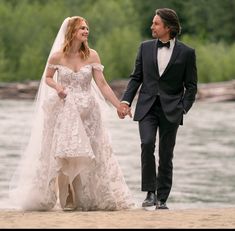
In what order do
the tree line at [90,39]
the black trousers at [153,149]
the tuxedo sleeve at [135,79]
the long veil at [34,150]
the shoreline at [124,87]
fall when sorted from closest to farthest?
the black trousers at [153,149]
the tuxedo sleeve at [135,79]
the long veil at [34,150]
the shoreline at [124,87]
the tree line at [90,39]

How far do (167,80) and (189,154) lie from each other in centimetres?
1941

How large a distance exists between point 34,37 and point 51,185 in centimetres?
5799

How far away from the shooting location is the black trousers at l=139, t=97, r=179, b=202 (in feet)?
31.8

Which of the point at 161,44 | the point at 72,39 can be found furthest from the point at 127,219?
the point at 72,39

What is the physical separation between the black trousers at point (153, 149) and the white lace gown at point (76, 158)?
439 mm

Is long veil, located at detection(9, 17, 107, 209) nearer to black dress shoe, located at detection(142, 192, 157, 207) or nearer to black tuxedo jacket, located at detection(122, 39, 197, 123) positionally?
black tuxedo jacket, located at detection(122, 39, 197, 123)

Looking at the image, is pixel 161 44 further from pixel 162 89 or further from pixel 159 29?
pixel 162 89

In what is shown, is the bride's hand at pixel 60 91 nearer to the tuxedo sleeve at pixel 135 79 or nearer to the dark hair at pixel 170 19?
the tuxedo sleeve at pixel 135 79

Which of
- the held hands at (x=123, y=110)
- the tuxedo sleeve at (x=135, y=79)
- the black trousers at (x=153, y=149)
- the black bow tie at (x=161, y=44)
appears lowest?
the black trousers at (x=153, y=149)

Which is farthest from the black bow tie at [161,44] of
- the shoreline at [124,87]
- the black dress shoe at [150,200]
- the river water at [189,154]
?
the shoreline at [124,87]

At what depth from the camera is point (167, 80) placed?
9.78 m

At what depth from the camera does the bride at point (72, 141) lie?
9.88 meters

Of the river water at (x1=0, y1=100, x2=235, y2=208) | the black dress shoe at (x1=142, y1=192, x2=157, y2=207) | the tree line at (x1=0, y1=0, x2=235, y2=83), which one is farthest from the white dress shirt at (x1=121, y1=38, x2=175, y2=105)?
the tree line at (x1=0, y1=0, x2=235, y2=83)

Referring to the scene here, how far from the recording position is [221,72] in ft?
207
